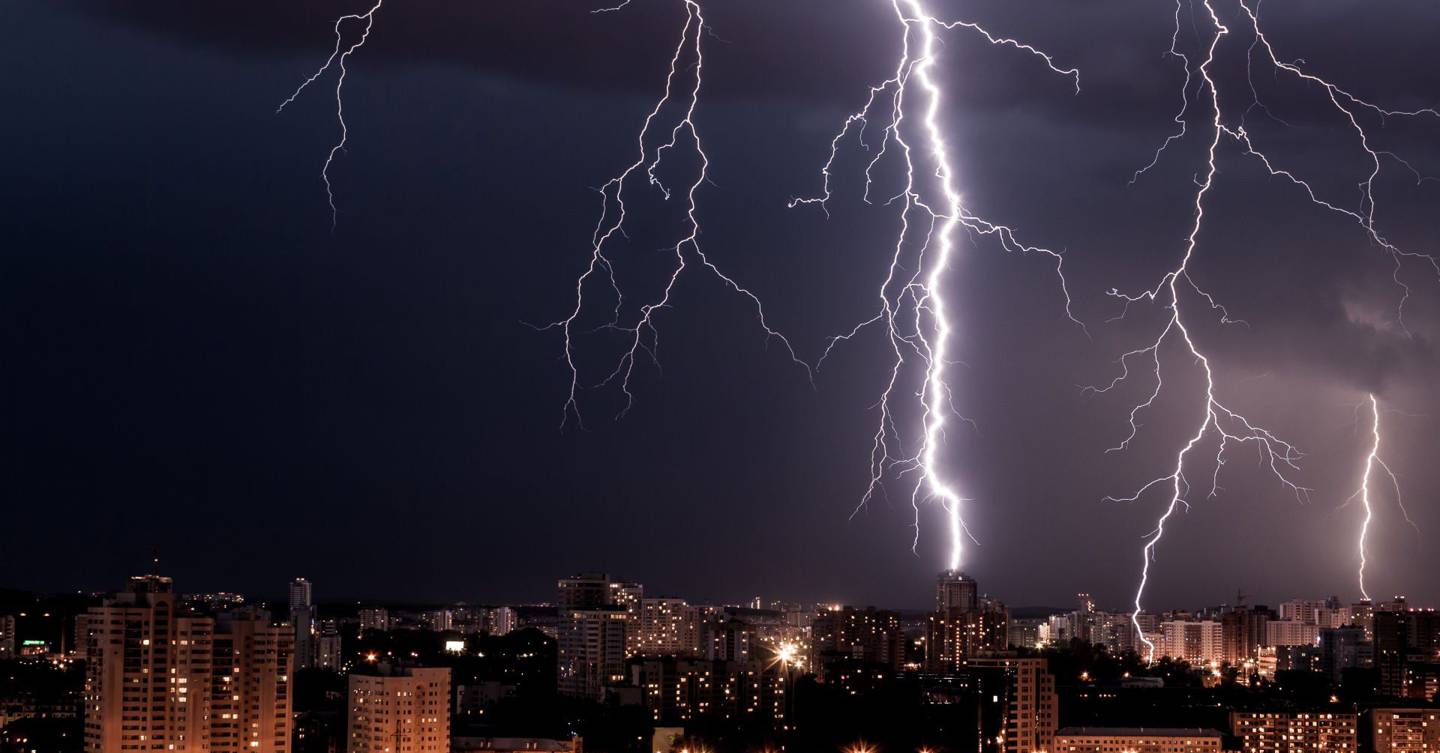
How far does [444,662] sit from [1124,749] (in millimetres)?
13081

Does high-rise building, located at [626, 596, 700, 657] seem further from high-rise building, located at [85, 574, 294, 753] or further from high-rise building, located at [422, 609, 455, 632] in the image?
high-rise building, located at [85, 574, 294, 753]

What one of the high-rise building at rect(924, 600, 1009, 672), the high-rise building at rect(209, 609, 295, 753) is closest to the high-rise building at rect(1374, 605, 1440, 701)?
the high-rise building at rect(924, 600, 1009, 672)

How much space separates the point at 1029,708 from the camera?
22891mm

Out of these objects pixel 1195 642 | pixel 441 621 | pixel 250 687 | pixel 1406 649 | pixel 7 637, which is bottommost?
pixel 1195 642

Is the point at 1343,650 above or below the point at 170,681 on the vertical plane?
below

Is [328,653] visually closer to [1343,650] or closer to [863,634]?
[863,634]

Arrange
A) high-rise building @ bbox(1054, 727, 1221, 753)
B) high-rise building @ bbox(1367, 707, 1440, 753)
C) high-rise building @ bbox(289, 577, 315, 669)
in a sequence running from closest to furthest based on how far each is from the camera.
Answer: high-rise building @ bbox(1054, 727, 1221, 753)
high-rise building @ bbox(1367, 707, 1440, 753)
high-rise building @ bbox(289, 577, 315, 669)

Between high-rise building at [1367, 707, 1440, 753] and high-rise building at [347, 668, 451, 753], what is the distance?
1088 centimetres

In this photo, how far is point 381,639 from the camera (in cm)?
3753

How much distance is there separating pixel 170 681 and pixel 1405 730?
14.0m

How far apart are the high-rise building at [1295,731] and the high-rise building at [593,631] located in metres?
8.98

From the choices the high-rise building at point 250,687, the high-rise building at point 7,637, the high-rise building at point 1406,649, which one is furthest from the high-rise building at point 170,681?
the high-rise building at point 1406,649

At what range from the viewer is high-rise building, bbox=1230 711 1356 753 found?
23.5m

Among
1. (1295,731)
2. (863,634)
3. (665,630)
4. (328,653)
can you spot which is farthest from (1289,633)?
(1295,731)
